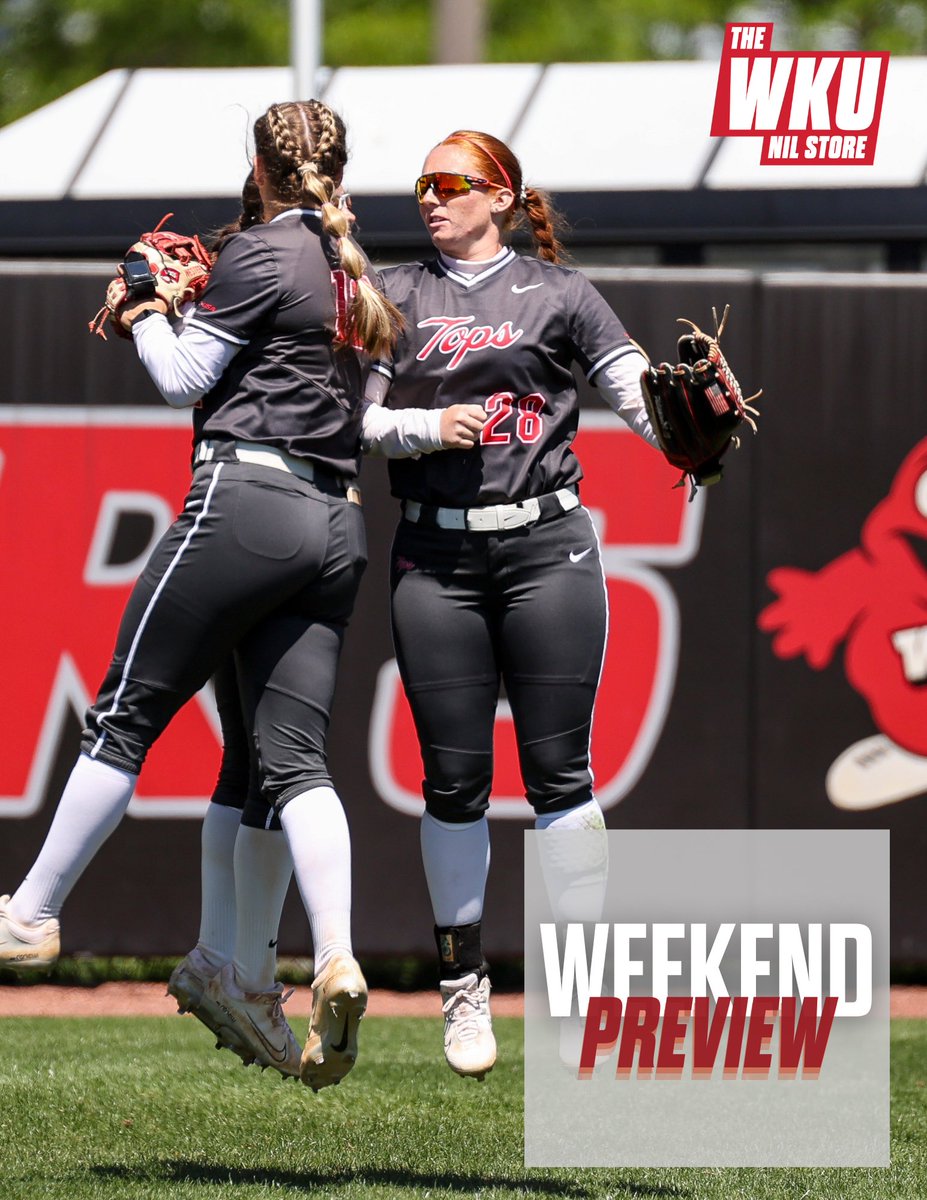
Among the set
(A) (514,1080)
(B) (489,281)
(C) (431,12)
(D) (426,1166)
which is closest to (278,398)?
(B) (489,281)

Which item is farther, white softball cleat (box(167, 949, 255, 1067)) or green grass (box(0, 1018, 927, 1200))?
white softball cleat (box(167, 949, 255, 1067))

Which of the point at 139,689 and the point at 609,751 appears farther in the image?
the point at 609,751

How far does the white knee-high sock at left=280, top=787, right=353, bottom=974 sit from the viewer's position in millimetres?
3586

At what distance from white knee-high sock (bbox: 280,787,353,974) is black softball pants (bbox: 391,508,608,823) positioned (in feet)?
1.26

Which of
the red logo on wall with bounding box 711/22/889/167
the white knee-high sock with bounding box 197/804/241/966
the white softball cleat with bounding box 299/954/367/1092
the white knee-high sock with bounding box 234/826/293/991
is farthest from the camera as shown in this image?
the red logo on wall with bounding box 711/22/889/167

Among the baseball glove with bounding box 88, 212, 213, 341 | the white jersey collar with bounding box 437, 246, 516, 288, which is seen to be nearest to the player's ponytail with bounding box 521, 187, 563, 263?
the white jersey collar with bounding box 437, 246, 516, 288

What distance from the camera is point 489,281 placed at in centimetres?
393

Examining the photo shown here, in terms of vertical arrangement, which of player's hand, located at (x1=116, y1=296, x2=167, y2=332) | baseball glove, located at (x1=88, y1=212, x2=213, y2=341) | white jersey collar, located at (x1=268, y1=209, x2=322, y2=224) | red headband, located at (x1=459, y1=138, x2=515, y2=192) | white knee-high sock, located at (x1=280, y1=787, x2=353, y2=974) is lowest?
white knee-high sock, located at (x1=280, y1=787, x2=353, y2=974)

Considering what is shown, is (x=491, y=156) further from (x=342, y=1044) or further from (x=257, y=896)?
(x=342, y=1044)

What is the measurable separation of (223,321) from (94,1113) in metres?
2.17

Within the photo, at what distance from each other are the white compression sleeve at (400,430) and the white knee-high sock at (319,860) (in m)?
0.74

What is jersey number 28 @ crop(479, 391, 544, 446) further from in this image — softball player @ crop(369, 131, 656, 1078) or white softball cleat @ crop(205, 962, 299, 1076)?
white softball cleat @ crop(205, 962, 299, 1076)

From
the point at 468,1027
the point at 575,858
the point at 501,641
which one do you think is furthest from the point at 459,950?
the point at 501,641

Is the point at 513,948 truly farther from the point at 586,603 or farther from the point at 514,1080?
the point at 586,603
